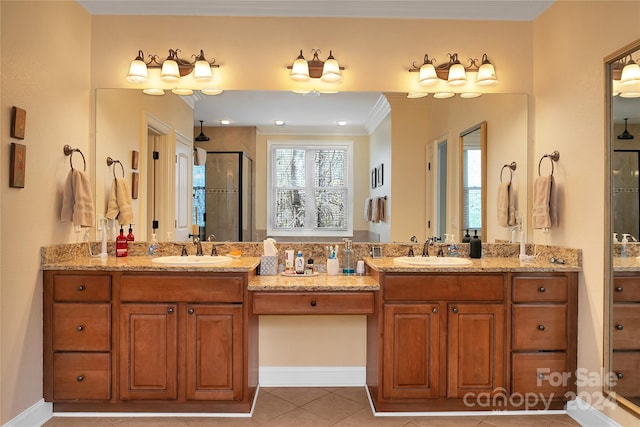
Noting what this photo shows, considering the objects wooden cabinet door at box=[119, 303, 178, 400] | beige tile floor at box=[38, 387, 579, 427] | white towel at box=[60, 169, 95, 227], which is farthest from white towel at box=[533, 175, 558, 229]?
white towel at box=[60, 169, 95, 227]

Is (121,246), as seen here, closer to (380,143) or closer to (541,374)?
(380,143)

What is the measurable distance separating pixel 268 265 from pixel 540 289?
1626 millimetres

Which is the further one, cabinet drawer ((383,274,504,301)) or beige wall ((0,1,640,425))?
cabinet drawer ((383,274,504,301))

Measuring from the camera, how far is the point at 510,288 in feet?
8.34

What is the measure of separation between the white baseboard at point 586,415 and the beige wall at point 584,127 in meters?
0.05

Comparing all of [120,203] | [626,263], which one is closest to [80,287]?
[120,203]

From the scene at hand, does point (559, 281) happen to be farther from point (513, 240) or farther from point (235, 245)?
point (235, 245)

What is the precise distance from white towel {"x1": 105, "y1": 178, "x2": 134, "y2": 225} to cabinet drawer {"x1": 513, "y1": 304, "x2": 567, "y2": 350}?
2.53 meters

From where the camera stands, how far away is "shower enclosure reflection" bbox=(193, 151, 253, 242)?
3.05 m

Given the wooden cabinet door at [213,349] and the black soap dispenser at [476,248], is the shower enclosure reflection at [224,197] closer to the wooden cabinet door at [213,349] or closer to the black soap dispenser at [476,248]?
the wooden cabinet door at [213,349]

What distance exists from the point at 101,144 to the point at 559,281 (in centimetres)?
302

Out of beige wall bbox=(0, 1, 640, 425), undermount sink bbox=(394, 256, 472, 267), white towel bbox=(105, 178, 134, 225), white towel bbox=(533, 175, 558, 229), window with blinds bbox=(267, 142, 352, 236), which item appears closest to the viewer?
beige wall bbox=(0, 1, 640, 425)

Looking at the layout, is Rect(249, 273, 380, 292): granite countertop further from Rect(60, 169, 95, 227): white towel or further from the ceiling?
the ceiling

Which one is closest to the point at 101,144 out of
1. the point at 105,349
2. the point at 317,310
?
the point at 105,349
